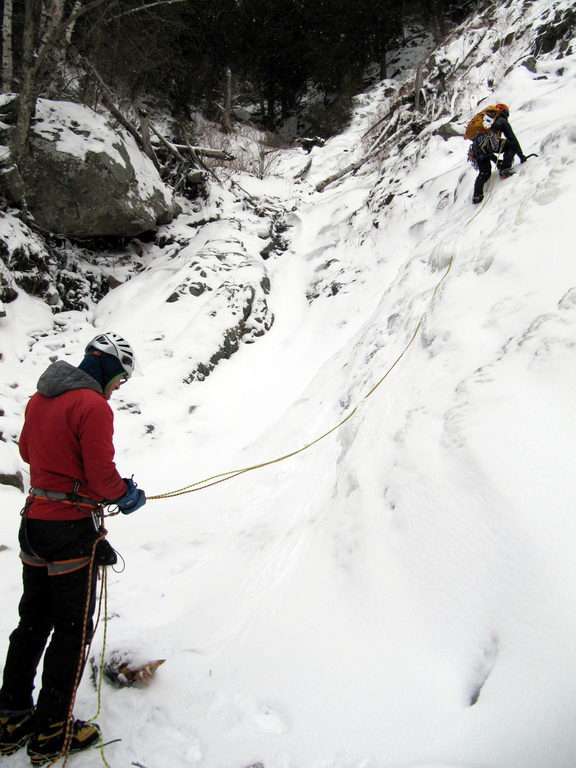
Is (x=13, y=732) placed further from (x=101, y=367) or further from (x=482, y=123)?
(x=482, y=123)

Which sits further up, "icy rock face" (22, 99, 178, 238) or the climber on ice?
"icy rock face" (22, 99, 178, 238)

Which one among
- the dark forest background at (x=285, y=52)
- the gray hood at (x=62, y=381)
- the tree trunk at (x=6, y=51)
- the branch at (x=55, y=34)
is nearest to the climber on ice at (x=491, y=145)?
the gray hood at (x=62, y=381)

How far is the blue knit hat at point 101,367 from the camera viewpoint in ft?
7.23

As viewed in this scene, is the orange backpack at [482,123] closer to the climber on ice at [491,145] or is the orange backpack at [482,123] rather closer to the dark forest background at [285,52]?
the climber on ice at [491,145]

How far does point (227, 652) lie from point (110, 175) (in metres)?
8.90

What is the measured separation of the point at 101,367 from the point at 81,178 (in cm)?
779

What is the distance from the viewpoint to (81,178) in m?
8.34

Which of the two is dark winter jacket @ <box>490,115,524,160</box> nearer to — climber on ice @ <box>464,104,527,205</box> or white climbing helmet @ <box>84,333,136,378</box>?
climber on ice @ <box>464,104,527,205</box>

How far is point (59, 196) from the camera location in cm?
824

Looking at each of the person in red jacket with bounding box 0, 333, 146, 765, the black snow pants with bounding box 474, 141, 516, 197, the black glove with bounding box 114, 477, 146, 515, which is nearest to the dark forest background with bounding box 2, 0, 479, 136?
the black snow pants with bounding box 474, 141, 516, 197

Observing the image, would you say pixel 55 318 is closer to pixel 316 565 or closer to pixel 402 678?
pixel 316 565

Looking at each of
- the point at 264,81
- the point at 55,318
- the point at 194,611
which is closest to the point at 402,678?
the point at 194,611

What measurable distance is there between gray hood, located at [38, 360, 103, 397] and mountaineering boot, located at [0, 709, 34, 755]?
4.95 ft

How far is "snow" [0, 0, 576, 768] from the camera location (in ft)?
5.59
